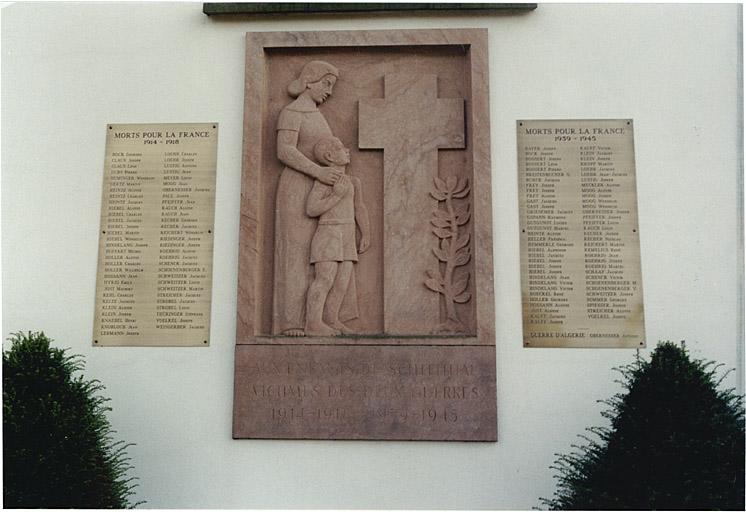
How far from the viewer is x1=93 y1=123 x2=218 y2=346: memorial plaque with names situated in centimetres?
667

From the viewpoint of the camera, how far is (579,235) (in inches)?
263

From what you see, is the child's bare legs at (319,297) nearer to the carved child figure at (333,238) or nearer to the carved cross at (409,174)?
the carved child figure at (333,238)

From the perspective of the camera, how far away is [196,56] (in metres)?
7.08

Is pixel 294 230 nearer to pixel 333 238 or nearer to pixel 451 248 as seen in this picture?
pixel 333 238

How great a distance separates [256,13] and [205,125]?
919 mm

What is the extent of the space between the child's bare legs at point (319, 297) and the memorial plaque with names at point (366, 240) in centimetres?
1

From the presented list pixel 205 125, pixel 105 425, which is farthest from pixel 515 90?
pixel 105 425

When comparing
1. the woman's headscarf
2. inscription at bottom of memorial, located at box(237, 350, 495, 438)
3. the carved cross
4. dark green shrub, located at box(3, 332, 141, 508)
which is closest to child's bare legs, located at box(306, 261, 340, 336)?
inscription at bottom of memorial, located at box(237, 350, 495, 438)

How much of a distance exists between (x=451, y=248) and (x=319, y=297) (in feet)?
3.20

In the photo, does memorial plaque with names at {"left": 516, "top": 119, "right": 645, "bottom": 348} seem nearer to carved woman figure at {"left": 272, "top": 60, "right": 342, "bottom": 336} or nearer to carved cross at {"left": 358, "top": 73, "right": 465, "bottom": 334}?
carved cross at {"left": 358, "top": 73, "right": 465, "bottom": 334}

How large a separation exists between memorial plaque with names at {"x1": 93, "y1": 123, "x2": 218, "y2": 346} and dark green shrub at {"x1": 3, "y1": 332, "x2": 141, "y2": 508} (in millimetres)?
781

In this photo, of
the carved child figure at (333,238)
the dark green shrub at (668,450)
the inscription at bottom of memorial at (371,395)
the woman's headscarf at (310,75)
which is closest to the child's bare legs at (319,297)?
the carved child figure at (333,238)

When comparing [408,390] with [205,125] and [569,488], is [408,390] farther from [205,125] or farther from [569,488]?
[205,125]

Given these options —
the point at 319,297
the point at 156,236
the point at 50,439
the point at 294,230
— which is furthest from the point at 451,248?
the point at 50,439
